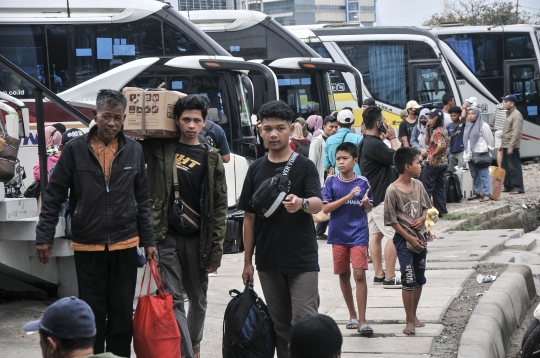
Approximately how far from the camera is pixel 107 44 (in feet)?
54.6

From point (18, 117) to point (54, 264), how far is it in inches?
54.8

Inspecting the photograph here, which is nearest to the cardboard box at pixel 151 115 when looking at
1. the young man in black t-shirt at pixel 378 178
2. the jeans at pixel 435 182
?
the young man in black t-shirt at pixel 378 178

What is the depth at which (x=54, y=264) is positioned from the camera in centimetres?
826

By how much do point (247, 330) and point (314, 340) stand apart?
1556 mm

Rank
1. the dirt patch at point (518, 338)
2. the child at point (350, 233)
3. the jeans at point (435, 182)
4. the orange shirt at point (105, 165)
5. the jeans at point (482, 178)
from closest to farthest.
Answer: the orange shirt at point (105, 165), the child at point (350, 233), the dirt patch at point (518, 338), the jeans at point (435, 182), the jeans at point (482, 178)

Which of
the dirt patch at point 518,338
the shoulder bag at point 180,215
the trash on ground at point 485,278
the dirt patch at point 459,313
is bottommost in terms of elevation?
the dirt patch at point 518,338

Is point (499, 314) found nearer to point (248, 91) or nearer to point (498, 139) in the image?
point (248, 91)

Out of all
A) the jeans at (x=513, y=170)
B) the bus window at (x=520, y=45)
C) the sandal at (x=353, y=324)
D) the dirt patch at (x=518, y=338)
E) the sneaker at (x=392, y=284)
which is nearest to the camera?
the sandal at (x=353, y=324)

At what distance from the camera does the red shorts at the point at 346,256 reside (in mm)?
7395

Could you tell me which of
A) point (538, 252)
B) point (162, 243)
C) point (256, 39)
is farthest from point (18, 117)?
point (256, 39)

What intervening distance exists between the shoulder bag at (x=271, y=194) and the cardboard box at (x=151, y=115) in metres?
0.88

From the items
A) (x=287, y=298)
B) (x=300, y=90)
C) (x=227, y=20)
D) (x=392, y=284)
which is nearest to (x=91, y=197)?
(x=287, y=298)

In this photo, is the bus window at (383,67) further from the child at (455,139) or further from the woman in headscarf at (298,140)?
the woman in headscarf at (298,140)

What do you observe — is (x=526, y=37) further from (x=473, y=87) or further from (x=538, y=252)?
(x=538, y=252)
